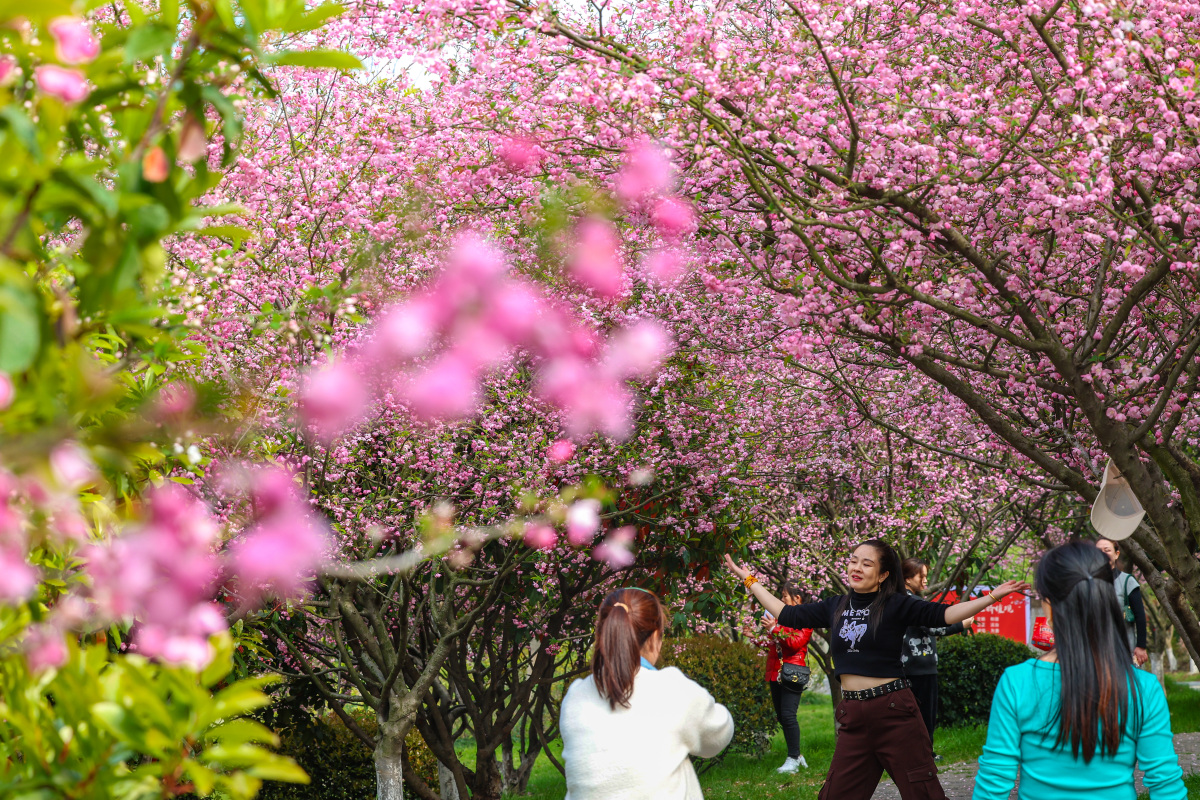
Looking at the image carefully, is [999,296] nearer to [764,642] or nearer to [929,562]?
[764,642]

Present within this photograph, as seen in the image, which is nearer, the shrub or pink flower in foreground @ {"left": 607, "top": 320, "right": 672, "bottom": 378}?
pink flower in foreground @ {"left": 607, "top": 320, "right": 672, "bottom": 378}

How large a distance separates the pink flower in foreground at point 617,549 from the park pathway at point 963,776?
2.95m

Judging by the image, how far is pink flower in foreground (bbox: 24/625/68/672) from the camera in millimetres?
1343

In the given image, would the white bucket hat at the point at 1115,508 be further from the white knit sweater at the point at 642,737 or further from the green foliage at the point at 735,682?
the green foliage at the point at 735,682

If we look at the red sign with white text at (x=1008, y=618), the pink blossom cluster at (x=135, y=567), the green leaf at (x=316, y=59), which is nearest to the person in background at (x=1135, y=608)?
the green leaf at (x=316, y=59)

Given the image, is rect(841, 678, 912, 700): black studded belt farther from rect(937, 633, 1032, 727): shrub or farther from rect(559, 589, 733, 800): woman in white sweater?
rect(937, 633, 1032, 727): shrub

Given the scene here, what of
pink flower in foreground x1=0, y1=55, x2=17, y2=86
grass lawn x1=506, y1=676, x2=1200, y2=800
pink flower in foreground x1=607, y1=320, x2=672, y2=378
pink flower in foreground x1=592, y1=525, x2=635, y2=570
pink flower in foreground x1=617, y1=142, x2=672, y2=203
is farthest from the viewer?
grass lawn x1=506, y1=676, x2=1200, y2=800

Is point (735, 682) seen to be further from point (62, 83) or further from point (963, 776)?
point (62, 83)

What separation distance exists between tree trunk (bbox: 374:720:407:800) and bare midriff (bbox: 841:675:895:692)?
3.18 meters

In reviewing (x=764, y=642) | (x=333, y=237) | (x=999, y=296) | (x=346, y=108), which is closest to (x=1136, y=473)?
(x=999, y=296)

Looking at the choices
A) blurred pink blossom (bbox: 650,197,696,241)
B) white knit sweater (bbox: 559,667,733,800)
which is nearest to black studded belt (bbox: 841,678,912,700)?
white knit sweater (bbox: 559,667,733,800)

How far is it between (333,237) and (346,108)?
990 mm

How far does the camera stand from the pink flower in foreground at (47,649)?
52.9 inches

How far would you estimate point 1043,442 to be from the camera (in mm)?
7797
